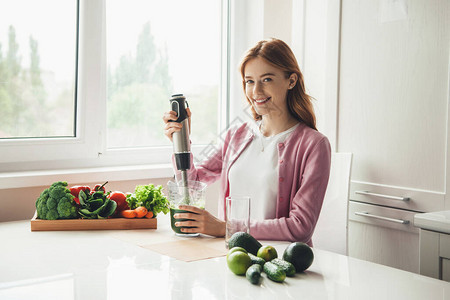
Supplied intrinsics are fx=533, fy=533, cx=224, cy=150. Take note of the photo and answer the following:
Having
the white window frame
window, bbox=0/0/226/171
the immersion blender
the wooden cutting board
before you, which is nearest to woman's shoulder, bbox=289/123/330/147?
the immersion blender

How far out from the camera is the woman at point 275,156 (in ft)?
5.99

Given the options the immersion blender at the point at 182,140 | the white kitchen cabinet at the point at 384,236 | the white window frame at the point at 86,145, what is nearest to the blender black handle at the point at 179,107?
the immersion blender at the point at 182,140

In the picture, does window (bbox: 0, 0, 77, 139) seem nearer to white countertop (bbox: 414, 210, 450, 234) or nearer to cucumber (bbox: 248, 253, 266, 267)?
cucumber (bbox: 248, 253, 266, 267)

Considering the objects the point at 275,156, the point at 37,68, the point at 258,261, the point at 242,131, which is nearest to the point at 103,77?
the point at 37,68

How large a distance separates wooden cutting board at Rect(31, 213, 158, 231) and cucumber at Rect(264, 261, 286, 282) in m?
0.72

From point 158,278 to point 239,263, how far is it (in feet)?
0.68

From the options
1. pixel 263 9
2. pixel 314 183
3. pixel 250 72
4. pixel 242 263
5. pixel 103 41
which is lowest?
pixel 242 263

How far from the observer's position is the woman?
1.83 m

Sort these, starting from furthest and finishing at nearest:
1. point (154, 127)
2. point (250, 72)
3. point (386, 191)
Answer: point (154, 127) → point (386, 191) → point (250, 72)

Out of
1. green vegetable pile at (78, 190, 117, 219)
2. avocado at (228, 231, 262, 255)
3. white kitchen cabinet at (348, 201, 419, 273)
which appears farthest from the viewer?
white kitchen cabinet at (348, 201, 419, 273)

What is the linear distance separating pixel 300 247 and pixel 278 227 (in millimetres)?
418

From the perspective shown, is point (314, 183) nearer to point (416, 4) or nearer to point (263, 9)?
point (416, 4)

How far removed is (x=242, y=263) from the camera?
1334 millimetres

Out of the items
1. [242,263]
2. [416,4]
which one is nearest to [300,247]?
[242,263]
